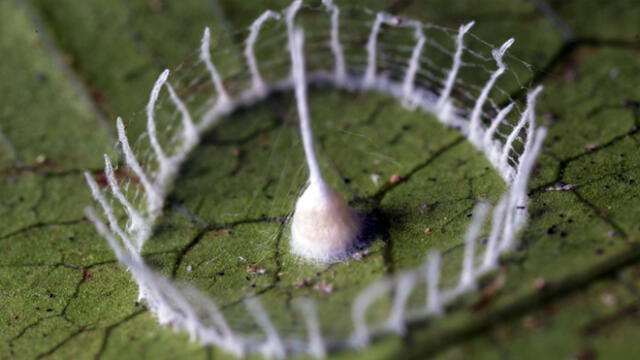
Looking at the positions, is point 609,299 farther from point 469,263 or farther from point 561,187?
point 561,187

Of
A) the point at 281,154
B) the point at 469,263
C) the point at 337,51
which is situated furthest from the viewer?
the point at 337,51

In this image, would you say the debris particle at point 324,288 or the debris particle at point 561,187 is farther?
the debris particle at point 561,187

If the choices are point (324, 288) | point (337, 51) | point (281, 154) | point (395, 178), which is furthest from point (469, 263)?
point (337, 51)

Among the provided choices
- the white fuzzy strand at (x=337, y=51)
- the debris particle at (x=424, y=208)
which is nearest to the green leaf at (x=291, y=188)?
the debris particle at (x=424, y=208)

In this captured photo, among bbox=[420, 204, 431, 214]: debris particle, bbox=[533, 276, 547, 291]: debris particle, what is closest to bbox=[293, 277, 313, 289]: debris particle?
bbox=[420, 204, 431, 214]: debris particle

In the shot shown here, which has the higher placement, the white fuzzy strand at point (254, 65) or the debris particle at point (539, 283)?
the white fuzzy strand at point (254, 65)

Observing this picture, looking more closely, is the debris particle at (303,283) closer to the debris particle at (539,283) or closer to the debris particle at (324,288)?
the debris particle at (324,288)
